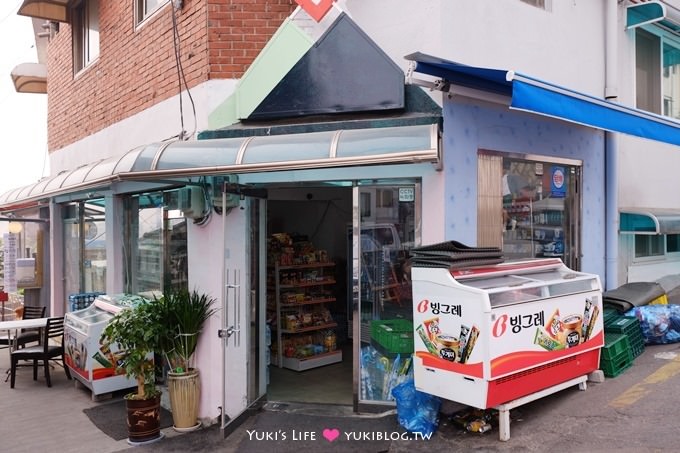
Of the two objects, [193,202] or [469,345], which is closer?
[469,345]

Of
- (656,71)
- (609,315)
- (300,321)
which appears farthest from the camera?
(656,71)

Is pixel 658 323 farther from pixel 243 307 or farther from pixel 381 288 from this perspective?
pixel 243 307

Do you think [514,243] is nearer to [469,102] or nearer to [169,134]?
[469,102]

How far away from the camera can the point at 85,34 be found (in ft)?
35.3

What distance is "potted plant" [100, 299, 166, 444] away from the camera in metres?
5.92

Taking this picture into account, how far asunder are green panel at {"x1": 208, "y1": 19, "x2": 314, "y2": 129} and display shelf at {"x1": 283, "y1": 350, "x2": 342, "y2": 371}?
11.9 feet

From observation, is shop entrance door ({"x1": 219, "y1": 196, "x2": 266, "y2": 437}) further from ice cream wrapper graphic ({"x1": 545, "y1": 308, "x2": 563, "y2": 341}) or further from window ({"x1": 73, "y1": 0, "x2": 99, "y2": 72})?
window ({"x1": 73, "y1": 0, "x2": 99, "y2": 72})

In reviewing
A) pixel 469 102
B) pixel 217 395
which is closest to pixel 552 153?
pixel 469 102

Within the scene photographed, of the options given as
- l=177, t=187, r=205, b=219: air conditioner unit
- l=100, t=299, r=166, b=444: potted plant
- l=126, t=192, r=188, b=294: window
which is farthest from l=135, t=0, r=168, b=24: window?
l=100, t=299, r=166, b=444: potted plant

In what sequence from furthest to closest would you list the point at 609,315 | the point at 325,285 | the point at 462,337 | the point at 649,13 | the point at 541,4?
the point at 325,285
the point at 649,13
the point at 541,4
the point at 609,315
the point at 462,337

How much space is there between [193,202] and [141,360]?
1.80 meters

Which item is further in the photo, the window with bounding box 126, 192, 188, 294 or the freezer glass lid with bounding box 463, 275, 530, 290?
the window with bounding box 126, 192, 188, 294

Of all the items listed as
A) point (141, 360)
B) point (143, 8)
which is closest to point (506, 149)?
point (141, 360)

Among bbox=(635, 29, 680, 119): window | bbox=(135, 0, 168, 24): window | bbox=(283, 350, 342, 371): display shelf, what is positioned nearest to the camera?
bbox=(283, 350, 342, 371): display shelf
